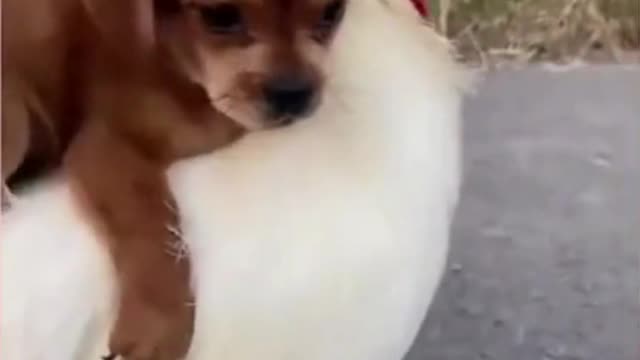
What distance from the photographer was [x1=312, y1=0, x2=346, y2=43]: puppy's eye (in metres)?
1.11

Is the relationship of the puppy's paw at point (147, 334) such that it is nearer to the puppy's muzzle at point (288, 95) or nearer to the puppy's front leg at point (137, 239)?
the puppy's front leg at point (137, 239)

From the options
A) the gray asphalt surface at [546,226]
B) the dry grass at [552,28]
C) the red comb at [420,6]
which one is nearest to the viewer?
the red comb at [420,6]

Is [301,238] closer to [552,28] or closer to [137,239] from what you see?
[137,239]

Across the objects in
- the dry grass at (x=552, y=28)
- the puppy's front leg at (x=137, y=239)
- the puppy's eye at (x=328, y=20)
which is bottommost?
the dry grass at (x=552, y=28)

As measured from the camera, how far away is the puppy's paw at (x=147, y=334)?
102 cm

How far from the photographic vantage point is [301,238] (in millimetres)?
1060

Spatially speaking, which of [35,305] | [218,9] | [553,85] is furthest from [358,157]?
[553,85]

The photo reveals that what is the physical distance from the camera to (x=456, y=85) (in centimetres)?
124

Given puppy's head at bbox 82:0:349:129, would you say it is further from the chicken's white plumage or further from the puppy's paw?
the puppy's paw

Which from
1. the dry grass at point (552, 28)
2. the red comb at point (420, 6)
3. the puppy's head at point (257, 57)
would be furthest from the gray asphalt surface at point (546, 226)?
the puppy's head at point (257, 57)

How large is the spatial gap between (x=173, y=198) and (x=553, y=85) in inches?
37.6

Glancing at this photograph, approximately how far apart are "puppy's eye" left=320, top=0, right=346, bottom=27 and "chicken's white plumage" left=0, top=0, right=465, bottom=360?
42mm

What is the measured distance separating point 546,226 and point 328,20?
0.61 m

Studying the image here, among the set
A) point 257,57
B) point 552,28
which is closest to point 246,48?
point 257,57
